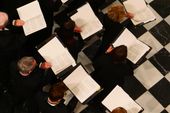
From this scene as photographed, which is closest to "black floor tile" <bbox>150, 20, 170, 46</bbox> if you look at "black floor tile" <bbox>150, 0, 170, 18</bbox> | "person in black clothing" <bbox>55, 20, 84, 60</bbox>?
"black floor tile" <bbox>150, 0, 170, 18</bbox>

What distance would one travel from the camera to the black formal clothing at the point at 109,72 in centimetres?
313

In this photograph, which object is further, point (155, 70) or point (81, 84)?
point (155, 70)

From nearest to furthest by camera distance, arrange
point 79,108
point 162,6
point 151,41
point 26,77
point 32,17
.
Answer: point 26,77, point 32,17, point 79,108, point 151,41, point 162,6

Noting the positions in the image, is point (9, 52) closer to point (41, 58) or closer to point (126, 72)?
point (41, 58)

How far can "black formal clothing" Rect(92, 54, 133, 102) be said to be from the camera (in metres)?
3.13

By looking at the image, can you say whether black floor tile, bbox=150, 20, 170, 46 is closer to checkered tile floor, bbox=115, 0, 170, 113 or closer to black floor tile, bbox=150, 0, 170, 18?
checkered tile floor, bbox=115, 0, 170, 113

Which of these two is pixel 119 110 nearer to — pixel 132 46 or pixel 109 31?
pixel 132 46

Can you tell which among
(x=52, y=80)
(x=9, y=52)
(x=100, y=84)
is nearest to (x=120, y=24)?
(x=100, y=84)

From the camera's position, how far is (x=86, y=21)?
3480mm

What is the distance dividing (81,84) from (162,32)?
1315 millimetres

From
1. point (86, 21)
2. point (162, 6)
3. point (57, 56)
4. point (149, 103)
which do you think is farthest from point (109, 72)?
point (162, 6)

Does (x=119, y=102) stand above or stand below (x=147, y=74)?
above

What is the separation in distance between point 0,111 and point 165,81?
64.5 inches

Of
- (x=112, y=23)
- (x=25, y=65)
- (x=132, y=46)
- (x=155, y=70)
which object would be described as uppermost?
(x=25, y=65)
